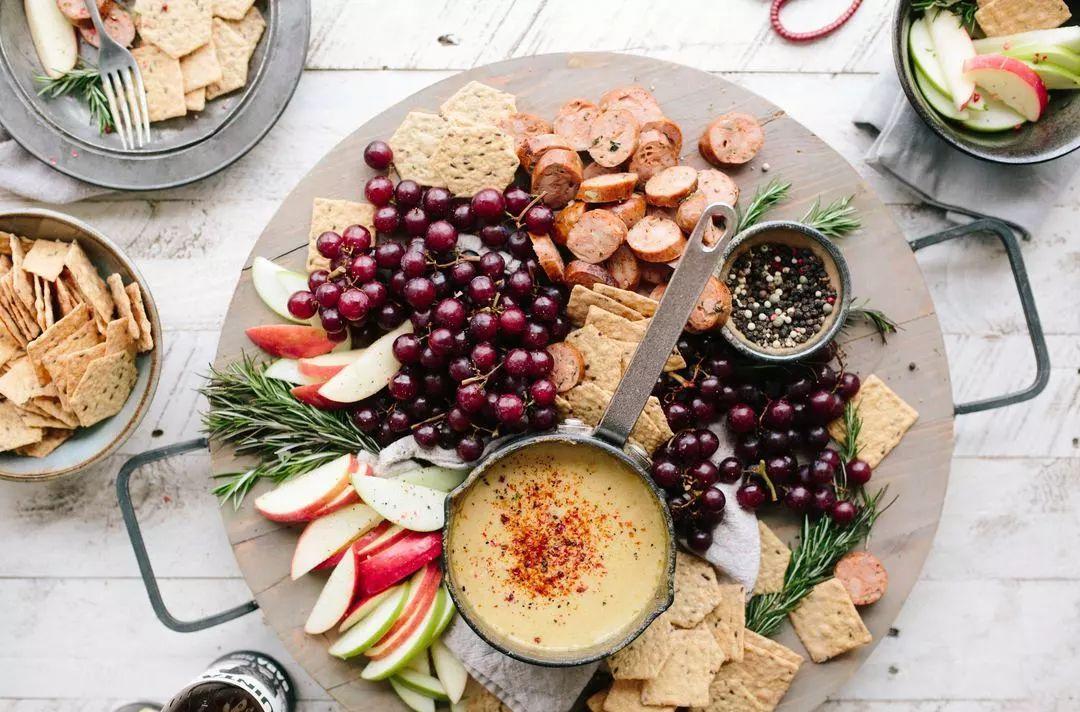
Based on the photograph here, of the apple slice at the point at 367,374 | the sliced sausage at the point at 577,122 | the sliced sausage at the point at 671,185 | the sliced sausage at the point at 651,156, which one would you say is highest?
the sliced sausage at the point at 577,122

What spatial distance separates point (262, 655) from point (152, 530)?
47 cm

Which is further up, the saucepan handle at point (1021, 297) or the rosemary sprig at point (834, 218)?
the rosemary sprig at point (834, 218)

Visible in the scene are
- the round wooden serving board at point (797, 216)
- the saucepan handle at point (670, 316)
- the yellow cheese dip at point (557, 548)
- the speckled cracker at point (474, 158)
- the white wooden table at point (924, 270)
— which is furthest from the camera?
the white wooden table at point (924, 270)

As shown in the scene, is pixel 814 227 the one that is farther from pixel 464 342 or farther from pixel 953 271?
pixel 464 342

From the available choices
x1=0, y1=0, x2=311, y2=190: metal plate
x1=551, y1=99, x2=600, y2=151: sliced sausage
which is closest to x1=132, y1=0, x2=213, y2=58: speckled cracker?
x1=0, y1=0, x2=311, y2=190: metal plate

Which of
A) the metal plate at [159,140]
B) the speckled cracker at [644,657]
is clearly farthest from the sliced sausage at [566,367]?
the metal plate at [159,140]

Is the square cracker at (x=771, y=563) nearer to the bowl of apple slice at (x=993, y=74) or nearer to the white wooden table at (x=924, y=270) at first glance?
the white wooden table at (x=924, y=270)

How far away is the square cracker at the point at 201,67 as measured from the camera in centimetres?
213

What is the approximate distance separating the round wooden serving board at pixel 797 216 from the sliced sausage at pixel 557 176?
0.62ft

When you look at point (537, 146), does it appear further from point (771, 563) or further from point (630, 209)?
point (771, 563)

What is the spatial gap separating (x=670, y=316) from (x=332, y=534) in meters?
0.97

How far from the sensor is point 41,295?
1988 mm

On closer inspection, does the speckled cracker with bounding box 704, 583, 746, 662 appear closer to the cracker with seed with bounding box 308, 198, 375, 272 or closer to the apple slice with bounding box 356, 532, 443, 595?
the apple slice with bounding box 356, 532, 443, 595

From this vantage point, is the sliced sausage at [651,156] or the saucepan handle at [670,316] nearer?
the saucepan handle at [670,316]
